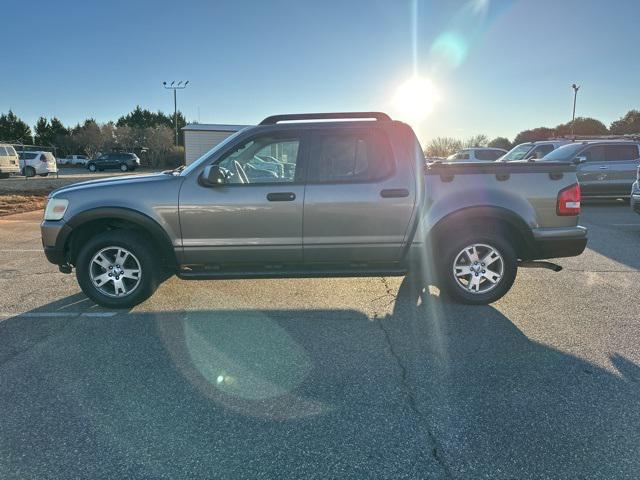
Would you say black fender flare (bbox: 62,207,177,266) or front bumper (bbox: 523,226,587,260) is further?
front bumper (bbox: 523,226,587,260)

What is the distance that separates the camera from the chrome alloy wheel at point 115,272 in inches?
177

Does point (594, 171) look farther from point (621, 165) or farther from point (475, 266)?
point (475, 266)

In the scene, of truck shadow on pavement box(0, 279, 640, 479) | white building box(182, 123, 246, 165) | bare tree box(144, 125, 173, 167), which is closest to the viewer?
truck shadow on pavement box(0, 279, 640, 479)

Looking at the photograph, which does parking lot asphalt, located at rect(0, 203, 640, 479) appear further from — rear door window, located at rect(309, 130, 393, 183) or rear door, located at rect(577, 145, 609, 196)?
rear door, located at rect(577, 145, 609, 196)

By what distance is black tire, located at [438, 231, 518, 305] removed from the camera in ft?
14.8

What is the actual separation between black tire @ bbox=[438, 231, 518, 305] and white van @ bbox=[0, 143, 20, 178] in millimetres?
29034

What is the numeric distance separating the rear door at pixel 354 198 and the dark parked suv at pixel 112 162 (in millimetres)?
41803

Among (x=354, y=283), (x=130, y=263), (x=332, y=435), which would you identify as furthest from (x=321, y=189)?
(x=332, y=435)

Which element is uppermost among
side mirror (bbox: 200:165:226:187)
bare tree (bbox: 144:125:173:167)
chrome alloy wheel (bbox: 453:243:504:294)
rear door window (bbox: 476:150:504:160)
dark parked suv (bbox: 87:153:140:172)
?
bare tree (bbox: 144:125:173:167)

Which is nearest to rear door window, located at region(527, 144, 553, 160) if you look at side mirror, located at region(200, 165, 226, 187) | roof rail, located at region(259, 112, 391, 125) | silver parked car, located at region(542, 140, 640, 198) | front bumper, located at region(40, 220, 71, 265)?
silver parked car, located at region(542, 140, 640, 198)

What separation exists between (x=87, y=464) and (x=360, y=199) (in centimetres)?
304

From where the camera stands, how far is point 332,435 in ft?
8.48

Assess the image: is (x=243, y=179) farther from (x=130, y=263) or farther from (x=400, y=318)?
(x=400, y=318)

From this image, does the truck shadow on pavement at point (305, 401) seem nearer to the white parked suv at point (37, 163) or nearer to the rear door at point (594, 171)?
the rear door at point (594, 171)
